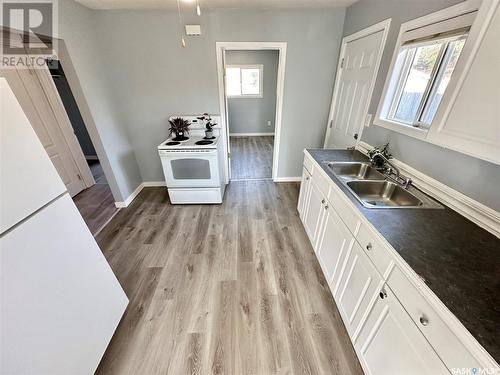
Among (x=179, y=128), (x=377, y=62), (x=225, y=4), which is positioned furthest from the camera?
(x=179, y=128)

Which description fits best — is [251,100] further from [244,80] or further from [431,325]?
[431,325]

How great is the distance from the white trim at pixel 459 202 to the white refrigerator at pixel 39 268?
2220 mm

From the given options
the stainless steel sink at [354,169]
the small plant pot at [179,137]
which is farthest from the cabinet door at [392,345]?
the small plant pot at [179,137]

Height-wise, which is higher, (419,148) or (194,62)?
(194,62)

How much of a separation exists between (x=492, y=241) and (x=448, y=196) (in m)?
0.35

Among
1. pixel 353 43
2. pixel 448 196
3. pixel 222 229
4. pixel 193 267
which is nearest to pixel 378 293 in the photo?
pixel 448 196

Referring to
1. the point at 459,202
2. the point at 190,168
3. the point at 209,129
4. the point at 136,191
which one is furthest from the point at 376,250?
the point at 136,191

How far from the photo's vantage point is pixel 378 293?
102cm

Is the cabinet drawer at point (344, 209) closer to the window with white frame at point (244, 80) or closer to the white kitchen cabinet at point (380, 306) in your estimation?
the white kitchen cabinet at point (380, 306)

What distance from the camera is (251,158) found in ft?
14.9

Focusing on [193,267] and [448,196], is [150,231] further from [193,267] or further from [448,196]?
[448,196]

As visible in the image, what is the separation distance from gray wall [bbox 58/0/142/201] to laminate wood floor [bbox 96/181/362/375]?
0.63 metres

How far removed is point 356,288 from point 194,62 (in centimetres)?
301

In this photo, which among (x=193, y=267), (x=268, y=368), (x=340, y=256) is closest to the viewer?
(x=268, y=368)
